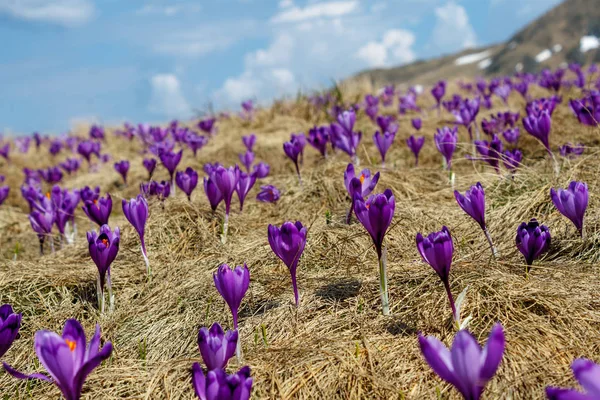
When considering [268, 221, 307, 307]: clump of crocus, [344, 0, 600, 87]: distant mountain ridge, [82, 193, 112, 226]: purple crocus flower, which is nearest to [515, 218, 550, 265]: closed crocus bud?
[268, 221, 307, 307]: clump of crocus

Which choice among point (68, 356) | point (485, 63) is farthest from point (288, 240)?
point (485, 63)

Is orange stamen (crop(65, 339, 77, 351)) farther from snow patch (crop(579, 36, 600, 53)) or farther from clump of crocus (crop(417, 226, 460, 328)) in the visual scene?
snow patch (crop(579, 36, 600, 53))

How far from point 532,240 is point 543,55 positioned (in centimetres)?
13429

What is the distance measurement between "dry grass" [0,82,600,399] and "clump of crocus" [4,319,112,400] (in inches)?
20.2

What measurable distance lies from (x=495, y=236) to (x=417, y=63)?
179656 mm

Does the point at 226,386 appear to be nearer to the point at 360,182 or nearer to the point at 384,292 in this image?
the point at 384,292

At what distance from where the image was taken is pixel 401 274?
3.04 meters

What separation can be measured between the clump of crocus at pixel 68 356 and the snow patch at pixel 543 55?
132743 millimetres

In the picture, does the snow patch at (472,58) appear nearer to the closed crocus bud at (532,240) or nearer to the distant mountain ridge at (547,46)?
the distant mountain ridge at (547,46)

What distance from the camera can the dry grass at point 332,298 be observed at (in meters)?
2.35

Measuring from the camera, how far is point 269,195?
15.9ft

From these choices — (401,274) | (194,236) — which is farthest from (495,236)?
(194,236)

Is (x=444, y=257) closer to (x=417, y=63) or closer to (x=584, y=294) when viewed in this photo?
(x=584, y=294)

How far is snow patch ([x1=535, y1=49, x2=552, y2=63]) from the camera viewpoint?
122 meters
